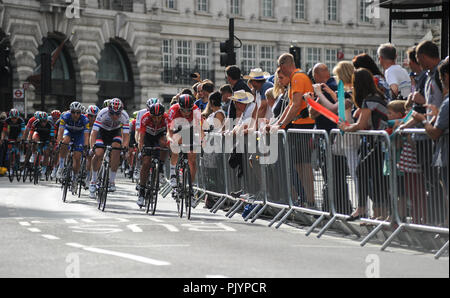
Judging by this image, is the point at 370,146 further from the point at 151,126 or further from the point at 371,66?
the point at 151,126

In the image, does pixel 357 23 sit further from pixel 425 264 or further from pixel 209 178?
pixel 425 264

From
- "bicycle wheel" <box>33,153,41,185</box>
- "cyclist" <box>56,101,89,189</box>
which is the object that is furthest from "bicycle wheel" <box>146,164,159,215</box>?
"bicycle wheel" <box>33,153,41,185</box>

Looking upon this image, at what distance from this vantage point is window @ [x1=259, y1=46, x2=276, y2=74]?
62875mm

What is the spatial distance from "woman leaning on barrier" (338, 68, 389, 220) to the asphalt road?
452mm

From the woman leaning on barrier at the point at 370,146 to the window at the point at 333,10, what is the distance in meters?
55.8

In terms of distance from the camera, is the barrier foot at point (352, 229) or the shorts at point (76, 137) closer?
the barrier foot at point (352, 229)

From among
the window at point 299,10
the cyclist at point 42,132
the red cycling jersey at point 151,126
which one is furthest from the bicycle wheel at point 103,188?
the window at point 299,10

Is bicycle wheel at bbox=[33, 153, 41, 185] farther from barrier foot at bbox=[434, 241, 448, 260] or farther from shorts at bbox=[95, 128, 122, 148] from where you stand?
barrier foot at bbox=[434, 241, 448, 260]

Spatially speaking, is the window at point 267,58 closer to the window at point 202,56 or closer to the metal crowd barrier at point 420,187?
the window at point 202,56

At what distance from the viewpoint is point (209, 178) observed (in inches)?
682

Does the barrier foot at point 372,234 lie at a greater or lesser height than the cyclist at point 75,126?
lesser

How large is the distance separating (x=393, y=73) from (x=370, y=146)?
2114 mm

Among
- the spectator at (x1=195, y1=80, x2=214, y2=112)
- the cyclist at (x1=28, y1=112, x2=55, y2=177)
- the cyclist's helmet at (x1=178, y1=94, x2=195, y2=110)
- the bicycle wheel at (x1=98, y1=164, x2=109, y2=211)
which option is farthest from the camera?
the cyclist at (x1=28, y1=112, x2=55, y2=177)

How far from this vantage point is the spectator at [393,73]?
12.9m
